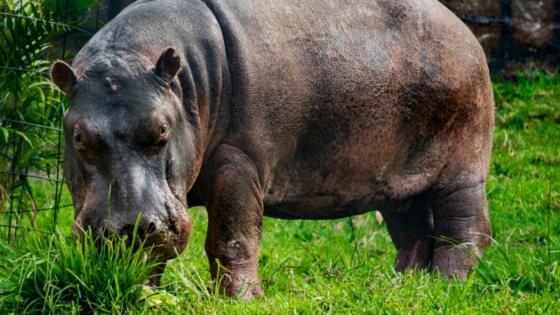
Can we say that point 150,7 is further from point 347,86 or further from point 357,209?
point 357,209

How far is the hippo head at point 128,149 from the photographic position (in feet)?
15.0

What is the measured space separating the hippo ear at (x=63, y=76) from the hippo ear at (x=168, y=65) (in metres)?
0.37

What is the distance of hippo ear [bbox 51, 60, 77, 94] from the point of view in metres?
4.79

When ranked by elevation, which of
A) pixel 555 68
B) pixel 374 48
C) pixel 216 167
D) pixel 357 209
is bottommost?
pixel 555 68

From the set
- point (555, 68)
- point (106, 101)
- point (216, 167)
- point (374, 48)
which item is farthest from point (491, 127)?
point (555, 68)

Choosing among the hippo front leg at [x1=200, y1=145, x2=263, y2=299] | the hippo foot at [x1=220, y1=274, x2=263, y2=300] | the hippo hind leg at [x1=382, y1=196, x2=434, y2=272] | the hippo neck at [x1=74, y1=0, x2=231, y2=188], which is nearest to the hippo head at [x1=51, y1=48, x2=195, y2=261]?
the hippo neck at [x1=74, y1=0, x2=231, y2=188]

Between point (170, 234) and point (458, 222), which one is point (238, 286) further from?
point (458, 222)

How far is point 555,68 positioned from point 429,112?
555 centimetres

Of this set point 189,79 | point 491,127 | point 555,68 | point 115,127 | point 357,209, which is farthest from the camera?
point 555,68

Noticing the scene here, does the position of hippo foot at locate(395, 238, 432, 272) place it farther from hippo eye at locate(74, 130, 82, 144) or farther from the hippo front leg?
hippo eye at locate(74, 130, 82, 144)

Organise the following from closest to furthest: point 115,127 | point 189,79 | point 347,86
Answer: point 115,127 → point 189,79 → point 347,86

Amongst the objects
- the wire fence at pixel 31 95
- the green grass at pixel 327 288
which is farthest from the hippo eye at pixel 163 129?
the wire fence at pixel 31 95

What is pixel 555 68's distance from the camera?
11227 mm

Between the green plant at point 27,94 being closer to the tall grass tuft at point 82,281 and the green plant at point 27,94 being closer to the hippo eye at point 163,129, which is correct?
the hippo eye at point 163,129
